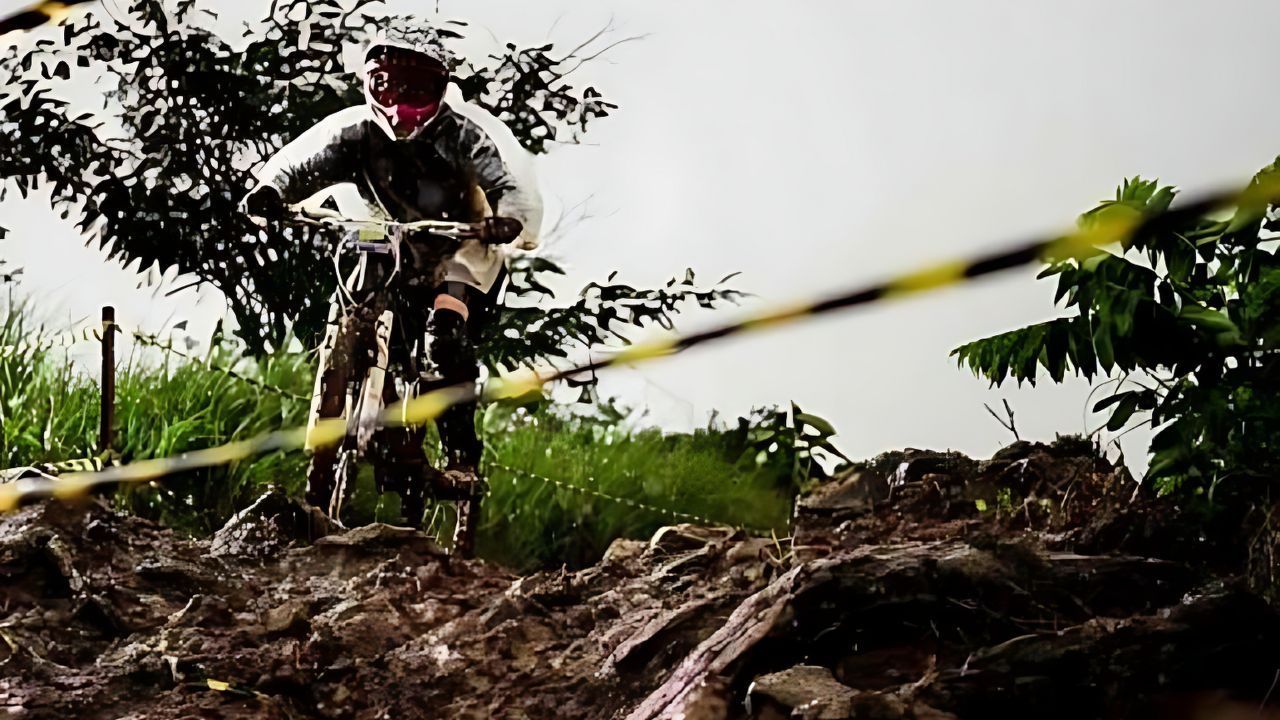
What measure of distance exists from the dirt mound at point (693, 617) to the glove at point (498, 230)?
286 millimetres

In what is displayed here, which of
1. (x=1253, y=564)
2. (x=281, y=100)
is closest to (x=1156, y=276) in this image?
(x=1253, y=564)

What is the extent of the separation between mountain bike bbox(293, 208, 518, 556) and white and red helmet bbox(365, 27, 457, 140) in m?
0.10

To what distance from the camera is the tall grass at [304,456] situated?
1.27 metres

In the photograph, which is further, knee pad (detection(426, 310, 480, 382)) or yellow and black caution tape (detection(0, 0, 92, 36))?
knee pad (detection(426, 310, 480, 382))

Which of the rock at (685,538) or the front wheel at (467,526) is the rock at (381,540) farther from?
the rock at (685,538)

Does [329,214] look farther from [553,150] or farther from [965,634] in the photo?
[965,634]

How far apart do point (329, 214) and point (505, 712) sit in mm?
569

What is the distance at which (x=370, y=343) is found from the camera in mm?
1139

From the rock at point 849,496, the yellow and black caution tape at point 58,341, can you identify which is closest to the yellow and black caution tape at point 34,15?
the rock at point 849,496

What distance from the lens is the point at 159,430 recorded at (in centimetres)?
142

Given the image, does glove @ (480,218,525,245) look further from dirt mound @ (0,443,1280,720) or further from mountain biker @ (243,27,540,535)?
dirt mound @ (0,443,1280,720)

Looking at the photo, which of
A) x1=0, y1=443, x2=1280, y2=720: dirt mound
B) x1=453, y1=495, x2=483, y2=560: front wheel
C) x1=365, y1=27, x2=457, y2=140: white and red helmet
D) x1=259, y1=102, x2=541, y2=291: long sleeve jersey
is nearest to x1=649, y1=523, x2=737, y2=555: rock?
x1=0, y1=443, x2=1280, y2=720: dirt mound

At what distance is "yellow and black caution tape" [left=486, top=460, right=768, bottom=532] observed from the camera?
1.25 meters

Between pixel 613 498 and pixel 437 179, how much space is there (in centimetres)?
40
